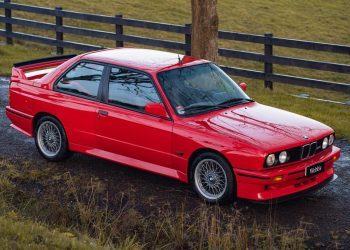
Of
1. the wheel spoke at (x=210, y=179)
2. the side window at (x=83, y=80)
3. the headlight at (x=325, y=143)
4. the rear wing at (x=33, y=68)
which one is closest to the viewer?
the wheel spoke at (x=210, y=179)

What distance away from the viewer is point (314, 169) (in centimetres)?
808

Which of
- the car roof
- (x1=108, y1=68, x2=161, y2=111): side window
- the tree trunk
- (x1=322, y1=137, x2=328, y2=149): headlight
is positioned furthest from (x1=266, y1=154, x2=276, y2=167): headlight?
the tree trunk

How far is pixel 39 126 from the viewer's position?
9.71 metres

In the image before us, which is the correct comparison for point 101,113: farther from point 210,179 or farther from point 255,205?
point 255,205

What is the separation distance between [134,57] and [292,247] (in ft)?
11.4

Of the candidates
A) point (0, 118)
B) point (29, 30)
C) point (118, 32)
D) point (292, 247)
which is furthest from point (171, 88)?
point (29, 30)

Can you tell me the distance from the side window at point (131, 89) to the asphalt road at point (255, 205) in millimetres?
972

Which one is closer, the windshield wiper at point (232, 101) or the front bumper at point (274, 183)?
the front bumper at point (274, 183)

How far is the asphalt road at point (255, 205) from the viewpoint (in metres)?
7.60

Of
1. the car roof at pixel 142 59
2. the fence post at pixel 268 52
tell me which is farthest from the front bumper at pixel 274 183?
the fence post at pixel 268 52

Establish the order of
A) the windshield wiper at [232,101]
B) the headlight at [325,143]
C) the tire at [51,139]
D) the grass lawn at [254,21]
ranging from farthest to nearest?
the grass lawn at [254,21] → the tire at [51,139] → the windshield wiper at [232,101] → the headlight at [325,143]

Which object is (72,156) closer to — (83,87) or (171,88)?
(83,87)

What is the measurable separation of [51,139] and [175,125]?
216cm

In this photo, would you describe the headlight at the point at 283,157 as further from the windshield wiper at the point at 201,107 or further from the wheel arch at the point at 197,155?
the windshield wiper at the point at 201,107
